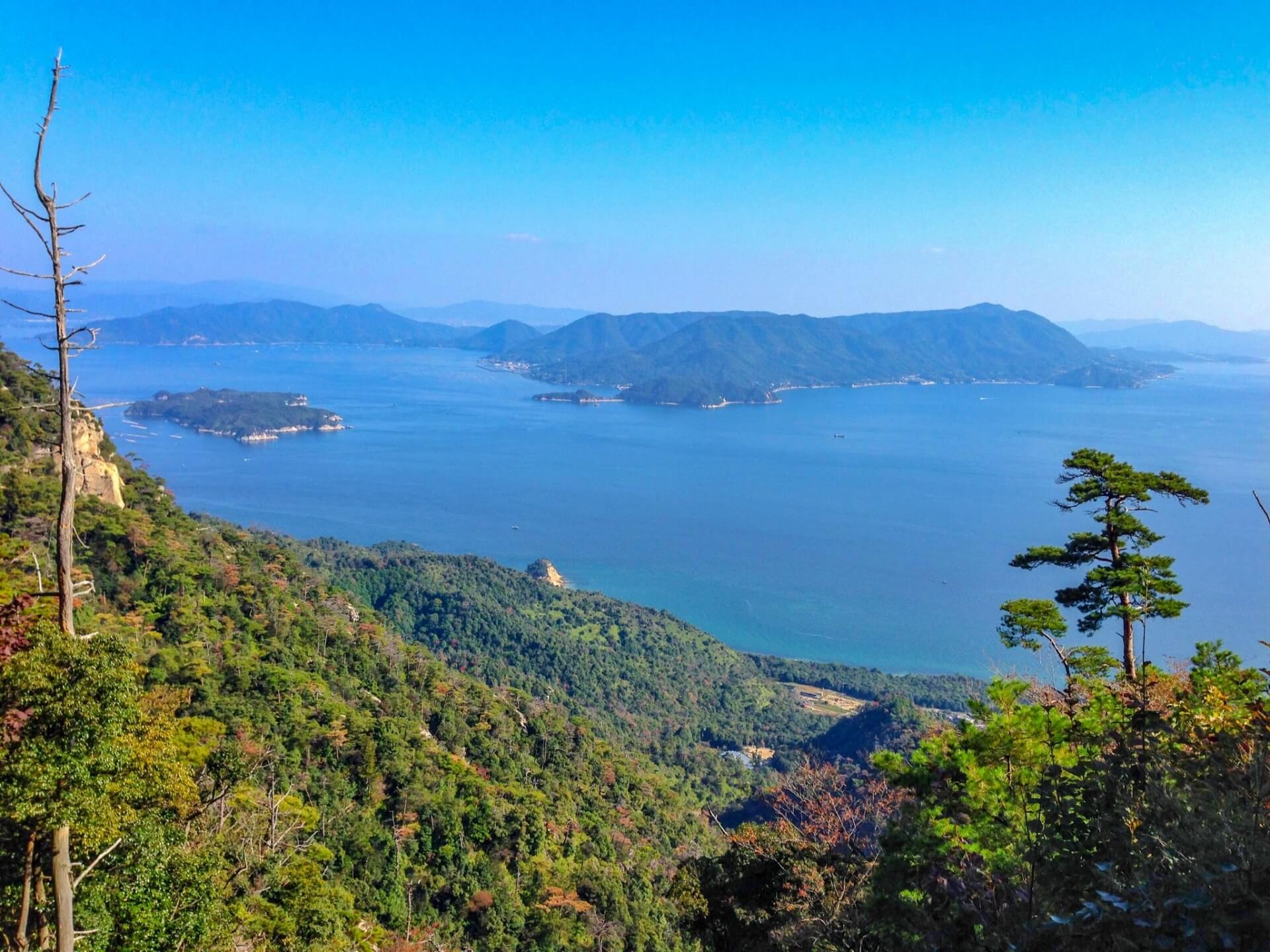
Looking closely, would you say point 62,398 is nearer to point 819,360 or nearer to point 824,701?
point 824,701

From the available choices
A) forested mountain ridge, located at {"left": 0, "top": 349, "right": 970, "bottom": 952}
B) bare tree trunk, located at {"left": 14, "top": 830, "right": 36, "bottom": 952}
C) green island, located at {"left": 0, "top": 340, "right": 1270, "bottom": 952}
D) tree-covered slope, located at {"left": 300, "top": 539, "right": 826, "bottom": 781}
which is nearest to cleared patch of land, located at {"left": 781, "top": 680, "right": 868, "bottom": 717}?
tree-covered slope, located at {"left": 300, "top": 539, "right": 826, "bottom": 781}

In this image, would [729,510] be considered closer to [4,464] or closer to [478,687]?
[478,687]

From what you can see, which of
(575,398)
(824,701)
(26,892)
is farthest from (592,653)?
(575,398)

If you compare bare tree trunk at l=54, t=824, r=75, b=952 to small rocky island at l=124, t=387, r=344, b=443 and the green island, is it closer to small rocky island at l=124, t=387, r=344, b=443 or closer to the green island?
the green island

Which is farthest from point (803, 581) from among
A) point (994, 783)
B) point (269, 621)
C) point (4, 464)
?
point (994, 783)

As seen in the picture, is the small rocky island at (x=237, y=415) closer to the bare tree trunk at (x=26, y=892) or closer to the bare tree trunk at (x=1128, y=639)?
the bare tree trunk at (x=26, y=892)

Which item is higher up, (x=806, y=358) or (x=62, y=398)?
(x=806, y=358)
